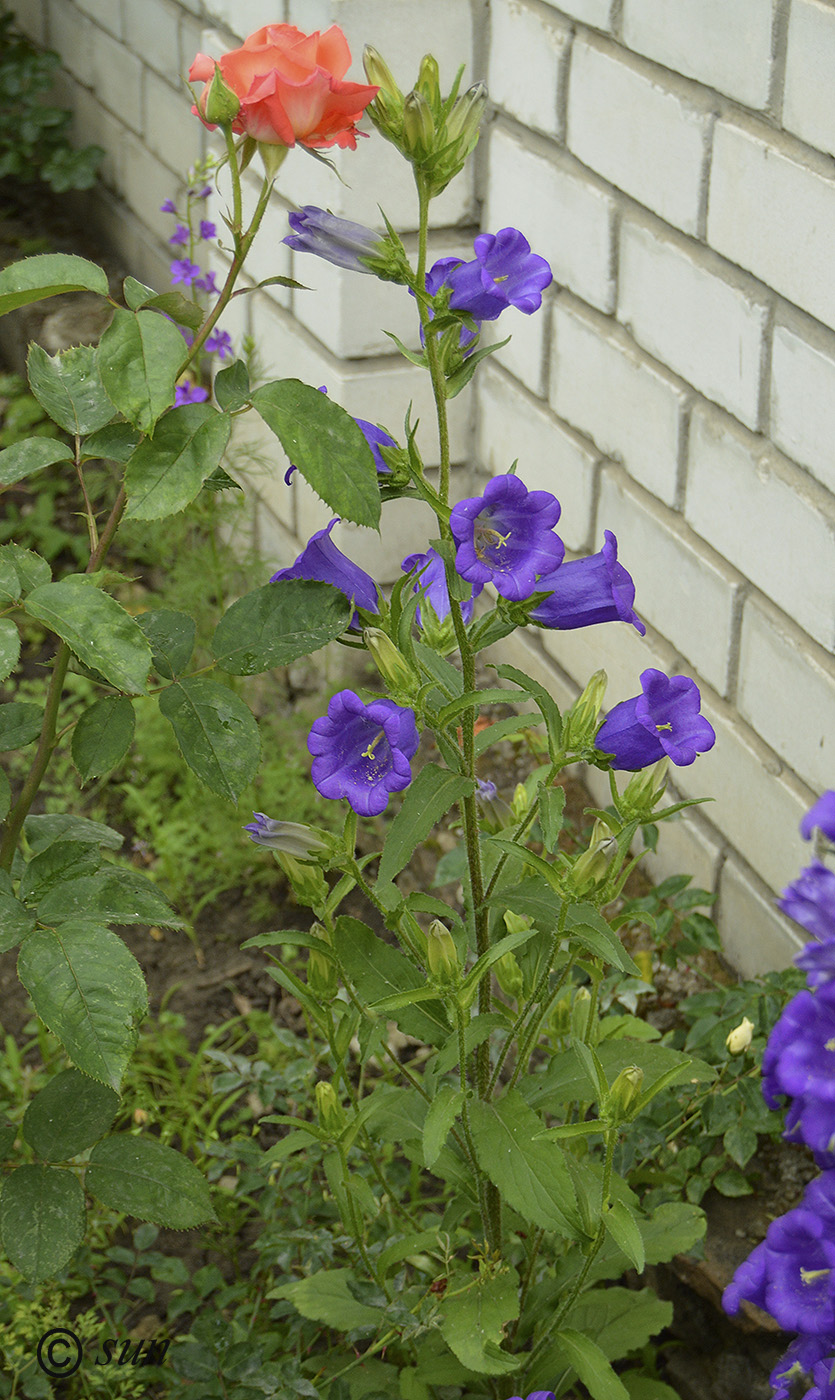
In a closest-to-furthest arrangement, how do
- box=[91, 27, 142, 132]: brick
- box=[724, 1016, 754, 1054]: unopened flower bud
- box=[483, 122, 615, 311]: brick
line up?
1. box=[724, 1016, 754, 1054]: unopened flower bud
2. box=[483, 122, 615, 311]: brick
3. box=[91, 27, 142, 132]: brick

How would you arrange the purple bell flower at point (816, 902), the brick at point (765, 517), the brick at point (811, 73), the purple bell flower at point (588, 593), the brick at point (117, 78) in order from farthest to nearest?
the brick at point (117, 78) < the brick at point (765, 517) < the brick at point (811, 73) < the purple bell flower at point (588, 593) < the purple bell flower at point (816, 902)

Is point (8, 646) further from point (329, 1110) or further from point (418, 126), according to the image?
point (329, 1110)

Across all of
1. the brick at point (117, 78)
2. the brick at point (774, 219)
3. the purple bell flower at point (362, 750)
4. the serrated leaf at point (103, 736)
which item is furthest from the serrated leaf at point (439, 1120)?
the brick at point (117, 78)

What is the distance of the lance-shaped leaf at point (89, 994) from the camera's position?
1.18 metres

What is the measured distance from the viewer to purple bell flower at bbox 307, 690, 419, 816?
1.22m

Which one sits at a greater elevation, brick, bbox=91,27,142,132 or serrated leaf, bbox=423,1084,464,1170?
brick, bbox=91,27,142,132

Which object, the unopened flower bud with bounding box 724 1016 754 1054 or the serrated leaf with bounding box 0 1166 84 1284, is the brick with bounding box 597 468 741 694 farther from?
the serrated leaf with bounding box 0 1166 84 1284

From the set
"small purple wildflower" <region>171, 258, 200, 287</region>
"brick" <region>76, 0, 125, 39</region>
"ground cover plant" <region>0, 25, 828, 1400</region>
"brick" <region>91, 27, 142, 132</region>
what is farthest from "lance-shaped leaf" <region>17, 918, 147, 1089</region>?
"brick" <region>76, 0, 125, 39</region>

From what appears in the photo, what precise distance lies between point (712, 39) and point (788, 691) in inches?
34.6

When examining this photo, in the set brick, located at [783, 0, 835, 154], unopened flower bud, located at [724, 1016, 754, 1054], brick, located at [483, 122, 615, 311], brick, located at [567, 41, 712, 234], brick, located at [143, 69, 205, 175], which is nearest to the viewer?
brick, located at [783, 0, 835, 154]

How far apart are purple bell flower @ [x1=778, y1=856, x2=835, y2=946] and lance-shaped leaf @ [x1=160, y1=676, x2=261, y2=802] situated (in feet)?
1.65

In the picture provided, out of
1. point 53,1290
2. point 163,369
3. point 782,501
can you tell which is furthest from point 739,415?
point 53,1290

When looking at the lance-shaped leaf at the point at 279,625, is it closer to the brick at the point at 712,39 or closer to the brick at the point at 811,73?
the brick at the point at 811,73

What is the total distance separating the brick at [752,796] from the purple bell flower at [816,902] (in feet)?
3.82
